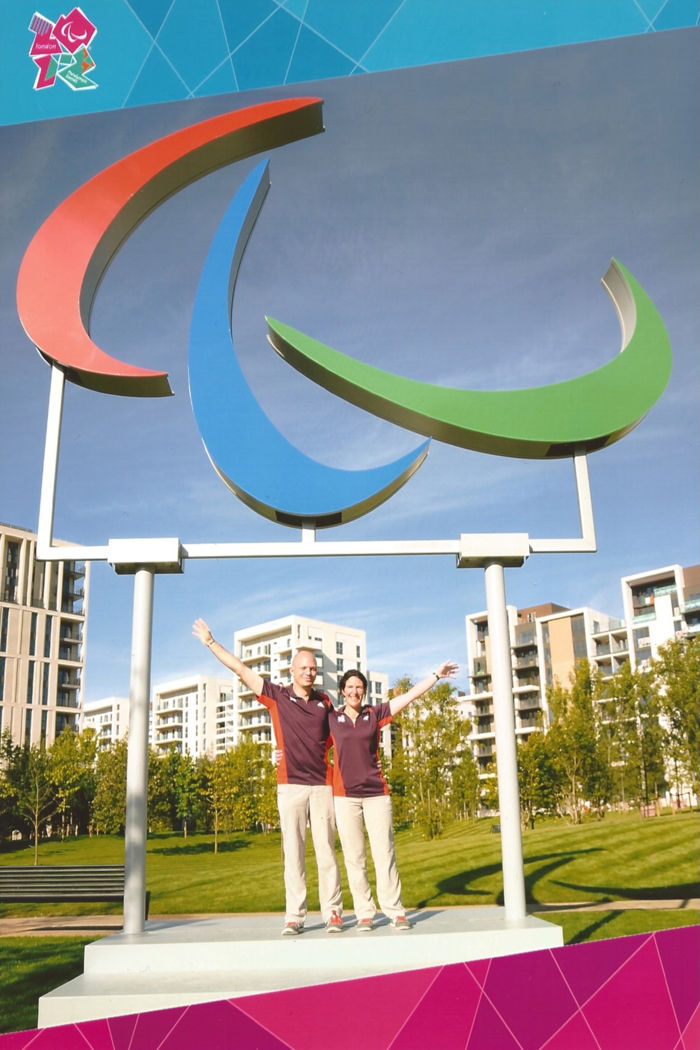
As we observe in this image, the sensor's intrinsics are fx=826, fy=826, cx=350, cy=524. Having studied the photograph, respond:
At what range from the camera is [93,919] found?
16.4 feet

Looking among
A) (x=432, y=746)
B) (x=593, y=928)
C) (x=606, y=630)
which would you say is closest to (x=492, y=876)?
(x=593, y=928)

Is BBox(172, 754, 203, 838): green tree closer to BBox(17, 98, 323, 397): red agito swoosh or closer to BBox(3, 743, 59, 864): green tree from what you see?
BBox(3, 743, 59, 864): green tree

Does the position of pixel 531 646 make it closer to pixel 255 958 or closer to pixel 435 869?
pixel 435 869

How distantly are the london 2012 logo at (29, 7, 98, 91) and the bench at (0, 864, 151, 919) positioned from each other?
500 centimetres

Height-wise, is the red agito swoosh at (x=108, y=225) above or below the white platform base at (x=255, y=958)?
above

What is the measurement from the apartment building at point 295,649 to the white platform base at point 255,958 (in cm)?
169

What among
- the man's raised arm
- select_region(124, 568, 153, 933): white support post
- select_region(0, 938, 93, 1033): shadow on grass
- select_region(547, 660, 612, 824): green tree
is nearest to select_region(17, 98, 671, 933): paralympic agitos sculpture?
select_region(124, 568, 153, 933): white support post

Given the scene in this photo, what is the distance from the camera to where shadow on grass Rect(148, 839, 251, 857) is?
517 centimetres

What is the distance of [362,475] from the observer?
427 centimetres

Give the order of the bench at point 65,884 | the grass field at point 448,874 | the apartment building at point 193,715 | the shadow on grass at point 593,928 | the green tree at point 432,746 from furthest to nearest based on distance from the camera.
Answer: the green tree at point 432,746
the apartment building at point 193,715
the grass field at point 448,874
the bench at point 65,884
the shadow on grass at point 593,928

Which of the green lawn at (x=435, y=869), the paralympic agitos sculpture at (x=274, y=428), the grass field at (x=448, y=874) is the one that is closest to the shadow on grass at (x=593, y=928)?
the grass field at (x=448, y=874)

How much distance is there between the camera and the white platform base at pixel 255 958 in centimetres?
321

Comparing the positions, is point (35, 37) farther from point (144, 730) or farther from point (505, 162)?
point (144, 730)

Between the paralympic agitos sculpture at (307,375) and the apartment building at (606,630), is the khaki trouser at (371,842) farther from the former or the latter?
the apartment building at (606,630)
